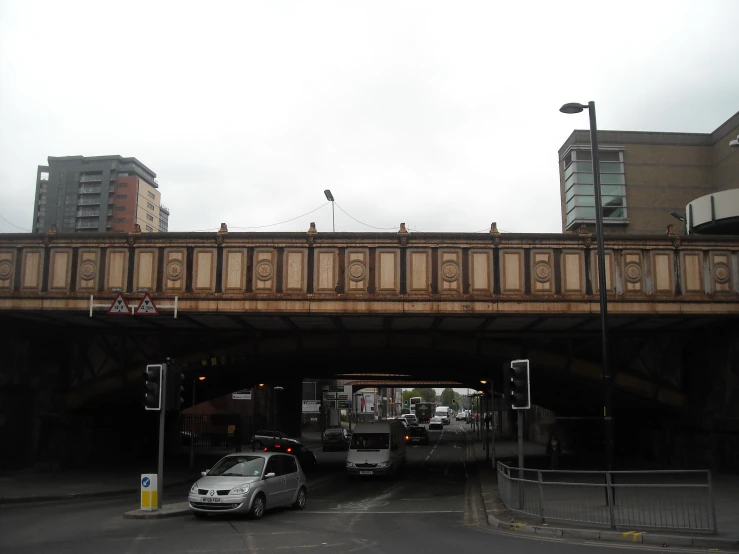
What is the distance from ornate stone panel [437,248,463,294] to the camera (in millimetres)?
22062

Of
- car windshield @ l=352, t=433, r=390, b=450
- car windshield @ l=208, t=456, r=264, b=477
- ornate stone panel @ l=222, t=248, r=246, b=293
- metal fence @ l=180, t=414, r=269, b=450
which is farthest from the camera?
metal fence @ l=180, t=414, r=269, b=450

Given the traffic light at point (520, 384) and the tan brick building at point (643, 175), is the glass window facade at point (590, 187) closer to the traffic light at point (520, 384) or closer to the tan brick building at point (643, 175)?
the tan brick building at point (643, 175)

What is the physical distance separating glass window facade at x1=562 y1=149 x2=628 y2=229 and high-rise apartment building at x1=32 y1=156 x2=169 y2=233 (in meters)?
96.4

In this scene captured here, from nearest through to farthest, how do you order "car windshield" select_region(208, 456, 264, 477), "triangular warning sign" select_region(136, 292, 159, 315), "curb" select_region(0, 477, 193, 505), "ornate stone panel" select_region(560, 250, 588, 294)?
1. "car windshield" select_region(208, 456, 264, 477)
2. "curb" select_region(0, 477, 193, 505)
3. "triangular warning sign" select_region(136, 292, 159, 315)
4. "ornate stone panel" select_region(560, 250, 588, 294)

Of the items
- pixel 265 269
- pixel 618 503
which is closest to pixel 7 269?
pixel 265 269

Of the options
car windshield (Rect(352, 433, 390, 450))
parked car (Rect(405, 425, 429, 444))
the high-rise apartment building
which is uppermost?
the high-rise apartment building

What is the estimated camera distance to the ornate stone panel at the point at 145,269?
2230cm

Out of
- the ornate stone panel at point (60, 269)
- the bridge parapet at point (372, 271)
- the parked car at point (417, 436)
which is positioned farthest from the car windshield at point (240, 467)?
the parked car at point (417, 436)

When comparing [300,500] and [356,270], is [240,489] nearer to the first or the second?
[300,500]

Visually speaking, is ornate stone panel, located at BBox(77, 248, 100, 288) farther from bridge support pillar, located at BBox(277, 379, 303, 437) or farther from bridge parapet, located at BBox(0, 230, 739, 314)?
bridge support pillar, located at BBox(277, 379, 303, 437)

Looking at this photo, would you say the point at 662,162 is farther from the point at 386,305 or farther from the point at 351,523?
the point at 351,523

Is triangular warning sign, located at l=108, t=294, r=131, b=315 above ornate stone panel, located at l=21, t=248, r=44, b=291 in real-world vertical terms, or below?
below

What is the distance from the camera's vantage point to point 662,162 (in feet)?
152

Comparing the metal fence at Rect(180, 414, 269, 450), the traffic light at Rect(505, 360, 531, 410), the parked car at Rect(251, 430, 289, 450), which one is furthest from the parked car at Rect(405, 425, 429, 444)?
the traffic light at Rect(505, 360, 531, 410)
